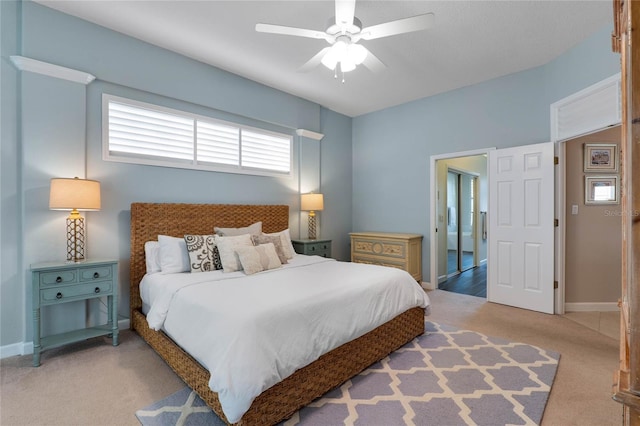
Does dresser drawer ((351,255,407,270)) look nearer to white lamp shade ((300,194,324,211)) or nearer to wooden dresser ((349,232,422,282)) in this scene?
wooden dresser ((349,232,422,282))

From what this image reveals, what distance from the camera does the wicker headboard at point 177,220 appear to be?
3.15 meters

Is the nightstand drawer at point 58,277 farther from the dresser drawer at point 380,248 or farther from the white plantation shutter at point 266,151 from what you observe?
the dresser drawer at point 380,248

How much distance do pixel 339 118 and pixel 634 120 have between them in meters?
5.34

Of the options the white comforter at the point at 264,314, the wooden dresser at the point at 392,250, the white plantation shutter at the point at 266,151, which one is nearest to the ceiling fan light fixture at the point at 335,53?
the white comforter at the point at 264,314

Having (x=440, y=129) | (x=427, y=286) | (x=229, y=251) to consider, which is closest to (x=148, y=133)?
(x=229, y=251)

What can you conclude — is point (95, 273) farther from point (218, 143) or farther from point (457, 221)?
point (457, 221)

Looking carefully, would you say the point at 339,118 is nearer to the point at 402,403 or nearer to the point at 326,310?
the point at 326,310

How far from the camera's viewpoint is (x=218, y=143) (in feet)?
12.9

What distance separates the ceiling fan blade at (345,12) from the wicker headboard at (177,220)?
2.49 meters

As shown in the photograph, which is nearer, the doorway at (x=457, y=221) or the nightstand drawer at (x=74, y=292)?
the nightstand drawer at (x=74, y=292)

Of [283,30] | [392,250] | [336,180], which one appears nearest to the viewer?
[283,30]

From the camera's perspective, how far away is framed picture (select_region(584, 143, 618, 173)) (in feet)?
12.3

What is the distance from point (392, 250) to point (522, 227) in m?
1.77

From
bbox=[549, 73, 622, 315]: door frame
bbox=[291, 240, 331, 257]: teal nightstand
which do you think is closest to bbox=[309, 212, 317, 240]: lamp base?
bbox=[291, 240, 331, 257]: teal nightstand
